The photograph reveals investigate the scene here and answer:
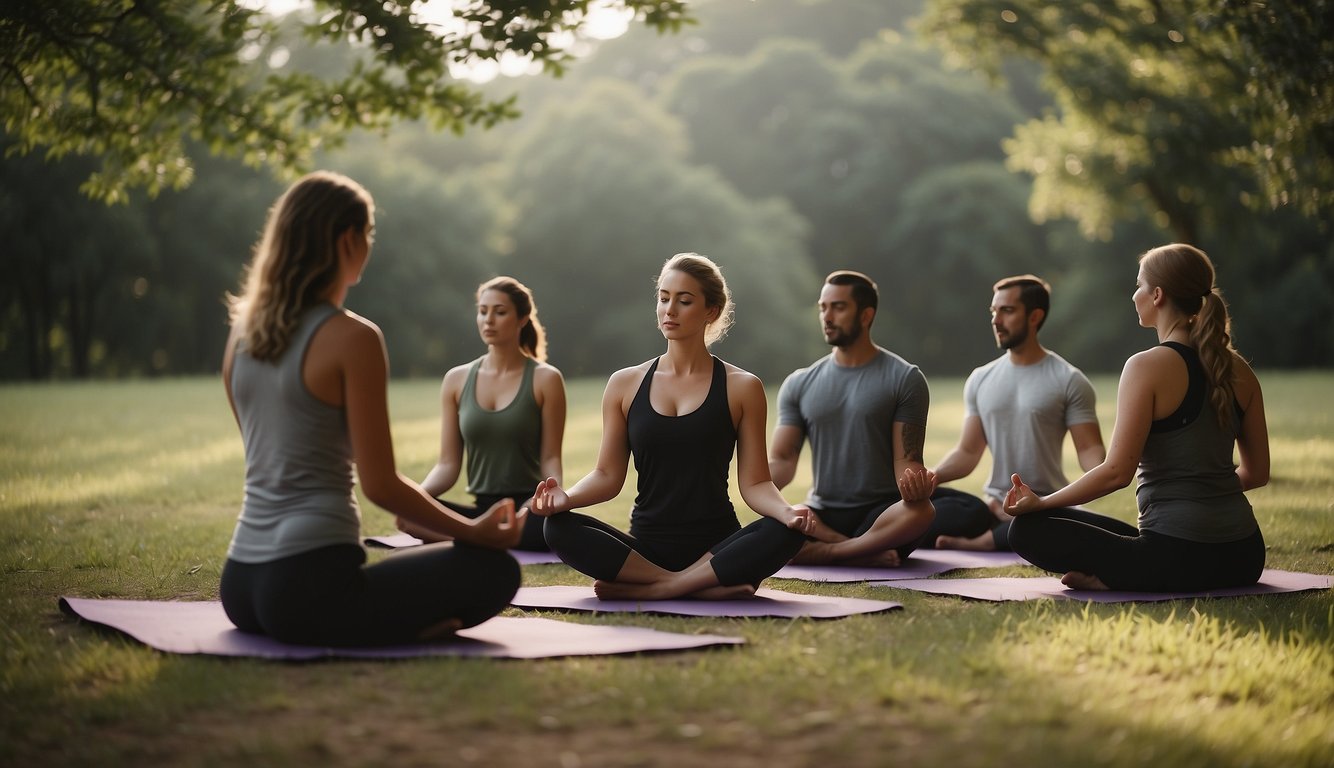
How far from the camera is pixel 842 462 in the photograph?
735 centimetres

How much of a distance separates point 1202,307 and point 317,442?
3920 millimetres

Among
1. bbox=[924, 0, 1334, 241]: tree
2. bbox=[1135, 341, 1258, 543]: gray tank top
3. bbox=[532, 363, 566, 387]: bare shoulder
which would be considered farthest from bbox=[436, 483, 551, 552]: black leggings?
bbox=[924, 0, 1334, 241]: tree

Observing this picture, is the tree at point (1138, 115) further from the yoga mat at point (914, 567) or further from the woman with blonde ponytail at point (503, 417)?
the woman with blonde ponytail at point (503, 417)

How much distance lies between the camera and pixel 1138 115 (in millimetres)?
16125

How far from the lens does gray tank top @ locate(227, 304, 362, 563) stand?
4289 mm

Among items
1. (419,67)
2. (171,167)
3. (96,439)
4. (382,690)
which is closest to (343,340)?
(382,690)

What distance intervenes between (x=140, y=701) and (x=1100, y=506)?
8.28 meters

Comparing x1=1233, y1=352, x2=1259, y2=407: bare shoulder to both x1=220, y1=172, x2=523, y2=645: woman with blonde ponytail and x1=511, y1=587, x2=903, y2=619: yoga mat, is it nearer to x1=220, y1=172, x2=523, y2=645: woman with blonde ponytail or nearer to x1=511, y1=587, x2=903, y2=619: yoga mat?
x1=511, y1=587, x2=903, y2=619: yoga mat

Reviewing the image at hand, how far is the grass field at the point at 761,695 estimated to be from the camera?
11.3 ft

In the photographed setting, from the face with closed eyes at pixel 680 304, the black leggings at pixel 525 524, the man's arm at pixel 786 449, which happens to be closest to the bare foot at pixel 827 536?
the man's arm at pixel 786 449

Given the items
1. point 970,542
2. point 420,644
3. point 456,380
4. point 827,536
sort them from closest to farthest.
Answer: point 420,644 < point 827,536 < point 970,542 < point 456,380

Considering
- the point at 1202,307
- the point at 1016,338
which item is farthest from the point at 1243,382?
the point at 1016,338

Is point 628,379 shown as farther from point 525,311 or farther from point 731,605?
point 525,311

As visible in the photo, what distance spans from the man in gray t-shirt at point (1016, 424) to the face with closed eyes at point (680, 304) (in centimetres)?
247
